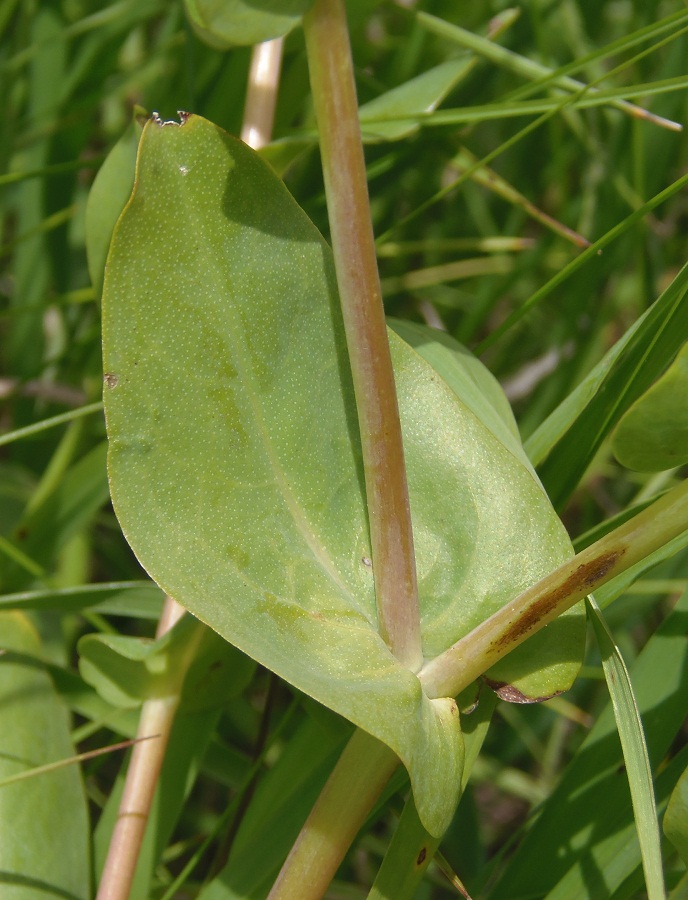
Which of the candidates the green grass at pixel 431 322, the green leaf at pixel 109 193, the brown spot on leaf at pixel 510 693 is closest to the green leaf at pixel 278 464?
the brown spot on leaf at pixel 510 693

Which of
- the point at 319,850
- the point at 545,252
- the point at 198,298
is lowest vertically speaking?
the point at 319,850

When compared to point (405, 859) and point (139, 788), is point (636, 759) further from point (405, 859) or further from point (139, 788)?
point (139, 788)

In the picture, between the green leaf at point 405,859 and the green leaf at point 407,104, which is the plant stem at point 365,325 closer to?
the green leaf at point 405,859

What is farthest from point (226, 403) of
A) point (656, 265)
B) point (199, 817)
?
point (656, 265)

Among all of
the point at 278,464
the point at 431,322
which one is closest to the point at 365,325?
the point at 278,464

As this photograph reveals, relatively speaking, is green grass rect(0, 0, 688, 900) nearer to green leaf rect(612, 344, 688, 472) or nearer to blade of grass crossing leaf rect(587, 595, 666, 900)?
blade of grass crossing leaf rect(587, 595, 666, 900)

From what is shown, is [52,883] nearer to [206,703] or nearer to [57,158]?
[206,703]
